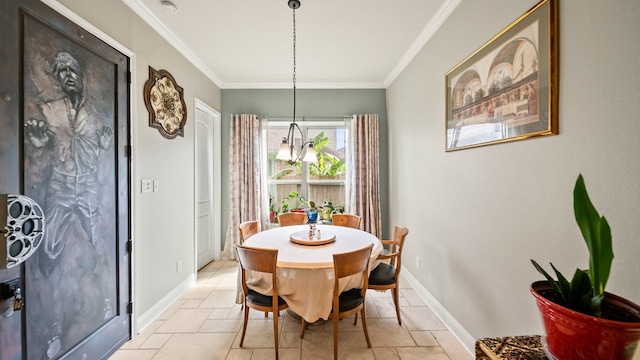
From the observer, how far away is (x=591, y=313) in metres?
0.71

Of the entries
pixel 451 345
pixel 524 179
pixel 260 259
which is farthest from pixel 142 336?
pixel 524 179

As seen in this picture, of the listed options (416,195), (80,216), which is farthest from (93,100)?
(416,195)

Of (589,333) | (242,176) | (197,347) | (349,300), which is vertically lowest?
(197,347)

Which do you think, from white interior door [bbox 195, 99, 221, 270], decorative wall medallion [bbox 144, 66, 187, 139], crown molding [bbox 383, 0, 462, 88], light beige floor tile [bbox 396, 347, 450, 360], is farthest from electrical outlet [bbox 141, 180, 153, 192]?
crown molding [bbox 383, 0, 462, 88]

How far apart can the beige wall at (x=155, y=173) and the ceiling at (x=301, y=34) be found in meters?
0.20

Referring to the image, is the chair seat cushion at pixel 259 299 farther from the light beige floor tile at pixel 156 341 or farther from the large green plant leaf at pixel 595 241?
the large green plant leaf at pixel 595 241

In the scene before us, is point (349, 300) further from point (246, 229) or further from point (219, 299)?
point (219, 299)

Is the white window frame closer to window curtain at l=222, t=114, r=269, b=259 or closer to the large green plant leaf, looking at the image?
window curtain at l=222, t=114, r=269, b=259

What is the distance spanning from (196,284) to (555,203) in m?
3.49

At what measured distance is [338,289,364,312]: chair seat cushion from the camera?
178 centimetres

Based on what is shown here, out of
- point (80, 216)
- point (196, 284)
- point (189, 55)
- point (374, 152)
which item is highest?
point (189, 55)

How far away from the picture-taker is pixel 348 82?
154 inches

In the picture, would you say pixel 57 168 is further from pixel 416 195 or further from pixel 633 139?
pixel 416 195

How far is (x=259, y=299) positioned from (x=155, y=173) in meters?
1.55
